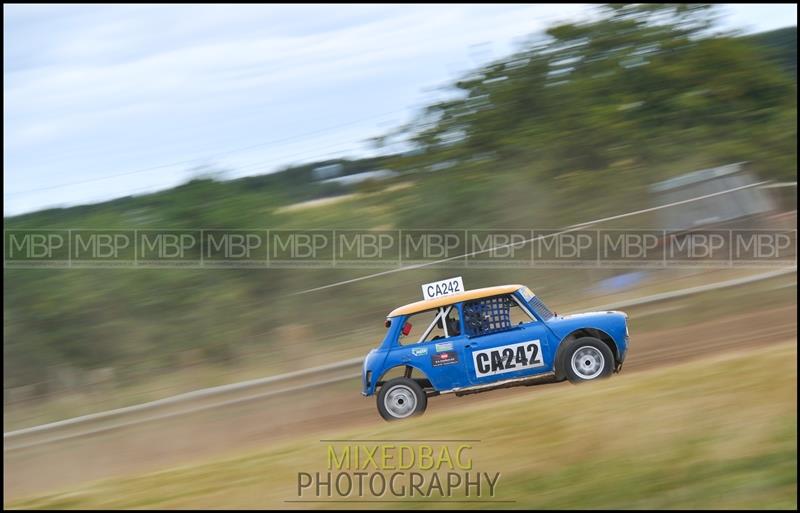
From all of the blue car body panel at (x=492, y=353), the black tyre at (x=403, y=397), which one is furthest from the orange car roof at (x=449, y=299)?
the black tyre at (x=403, y=397)

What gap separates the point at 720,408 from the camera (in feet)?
23.2

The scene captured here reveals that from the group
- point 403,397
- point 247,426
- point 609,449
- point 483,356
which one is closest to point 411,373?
point 403,397

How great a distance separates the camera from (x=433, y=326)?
23.7 ft

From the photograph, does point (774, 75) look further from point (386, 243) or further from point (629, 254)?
point (386, 243)

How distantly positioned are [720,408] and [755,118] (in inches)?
304

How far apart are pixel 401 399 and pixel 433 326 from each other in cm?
74

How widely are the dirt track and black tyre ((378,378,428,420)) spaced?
81cm

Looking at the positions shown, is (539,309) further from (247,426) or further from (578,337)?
(247,426)

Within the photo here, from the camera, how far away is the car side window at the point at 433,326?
23.5 ft

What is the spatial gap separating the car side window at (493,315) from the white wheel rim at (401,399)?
0.77m

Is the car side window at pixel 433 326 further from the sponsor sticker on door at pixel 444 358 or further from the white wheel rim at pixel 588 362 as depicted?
the white wheel rim at pixel 588 362

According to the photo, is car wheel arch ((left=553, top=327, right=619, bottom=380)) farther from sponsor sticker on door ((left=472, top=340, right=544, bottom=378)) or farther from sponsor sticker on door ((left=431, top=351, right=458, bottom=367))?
sponsor sticker on door ((left=431, top=351, right=458, bottom=367))

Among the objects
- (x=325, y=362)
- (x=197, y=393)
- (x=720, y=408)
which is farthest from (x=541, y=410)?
(x=197, y=393)

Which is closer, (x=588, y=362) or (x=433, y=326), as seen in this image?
(x=588, y=362)
